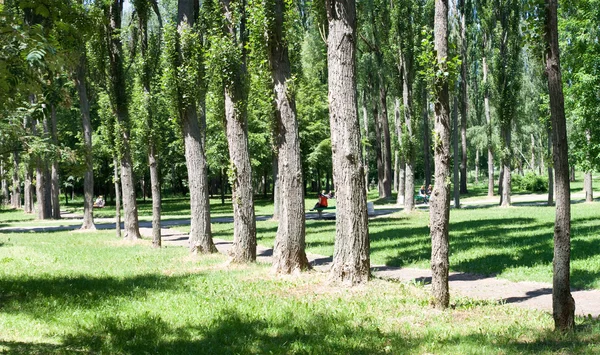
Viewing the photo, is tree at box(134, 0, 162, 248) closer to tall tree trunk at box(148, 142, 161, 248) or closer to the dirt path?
tall tree trunk at box(148, 142, 161, 248)

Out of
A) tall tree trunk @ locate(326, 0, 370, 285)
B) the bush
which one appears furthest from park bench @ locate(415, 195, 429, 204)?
tall tree trunk @ locate(326, 0, 370, 285)

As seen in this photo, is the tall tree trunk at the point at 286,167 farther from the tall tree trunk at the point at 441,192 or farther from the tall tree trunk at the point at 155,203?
the tall tree trunk at the point at 155,203

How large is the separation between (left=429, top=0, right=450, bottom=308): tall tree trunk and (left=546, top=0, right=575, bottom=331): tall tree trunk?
1.48 metres

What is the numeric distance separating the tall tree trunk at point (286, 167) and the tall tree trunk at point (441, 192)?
11.1 ft

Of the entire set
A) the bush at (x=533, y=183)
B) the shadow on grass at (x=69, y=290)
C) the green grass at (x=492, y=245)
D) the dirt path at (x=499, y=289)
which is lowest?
the dirt path at (x=499, y=289)

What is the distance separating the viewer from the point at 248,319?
7238 mm

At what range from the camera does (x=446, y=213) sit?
750 cm

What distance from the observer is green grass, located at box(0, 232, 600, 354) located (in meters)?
5.99

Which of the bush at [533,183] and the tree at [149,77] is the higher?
the tree at [149,77]

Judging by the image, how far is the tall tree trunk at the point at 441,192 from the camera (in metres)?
7.52

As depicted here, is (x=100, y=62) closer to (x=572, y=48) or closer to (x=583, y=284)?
(x=583, y=284)

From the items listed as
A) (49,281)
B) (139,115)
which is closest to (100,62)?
(139,115)

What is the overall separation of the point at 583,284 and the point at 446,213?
353 centimetres

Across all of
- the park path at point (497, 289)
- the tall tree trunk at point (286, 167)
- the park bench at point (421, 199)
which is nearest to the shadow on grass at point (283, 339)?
the park path at point (497, 289)
